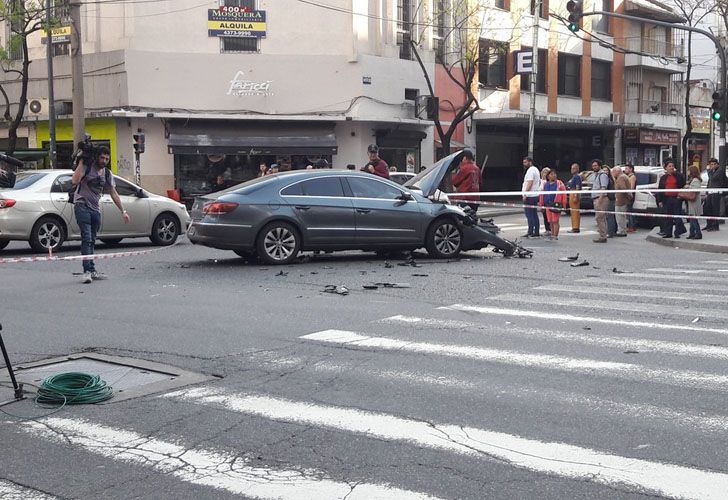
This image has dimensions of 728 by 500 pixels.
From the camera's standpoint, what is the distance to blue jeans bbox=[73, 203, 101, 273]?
40.8ft

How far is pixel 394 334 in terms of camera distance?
28.6 feet

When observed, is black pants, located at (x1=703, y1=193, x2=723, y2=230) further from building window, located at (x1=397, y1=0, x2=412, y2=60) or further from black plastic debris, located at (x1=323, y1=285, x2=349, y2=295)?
building window, located at (x1=397, y1=0, x2=412, y2=60)

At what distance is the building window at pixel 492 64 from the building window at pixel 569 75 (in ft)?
16.5

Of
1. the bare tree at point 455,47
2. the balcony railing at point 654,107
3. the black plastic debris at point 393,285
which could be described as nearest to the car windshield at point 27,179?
the black plastic debris at point 393,285

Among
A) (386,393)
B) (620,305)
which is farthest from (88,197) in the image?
(386,393)

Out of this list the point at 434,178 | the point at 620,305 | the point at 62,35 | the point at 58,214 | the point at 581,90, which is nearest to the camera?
the point at 620,305

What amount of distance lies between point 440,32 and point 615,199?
1853cm

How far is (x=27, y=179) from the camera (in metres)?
16.8

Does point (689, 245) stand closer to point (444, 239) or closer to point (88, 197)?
point (444, 239)

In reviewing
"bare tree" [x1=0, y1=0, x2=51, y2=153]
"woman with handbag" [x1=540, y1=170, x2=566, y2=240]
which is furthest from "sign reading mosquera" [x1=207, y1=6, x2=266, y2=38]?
"woman with handbag" [x1=540, y1=170, x2=566, y2=240]

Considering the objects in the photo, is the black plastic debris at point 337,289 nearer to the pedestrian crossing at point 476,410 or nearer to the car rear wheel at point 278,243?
the pedestrian crossing at point 476,410

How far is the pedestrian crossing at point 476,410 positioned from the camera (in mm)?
4727

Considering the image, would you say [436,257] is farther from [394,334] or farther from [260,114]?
[260,114]

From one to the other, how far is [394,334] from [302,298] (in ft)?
8.43
